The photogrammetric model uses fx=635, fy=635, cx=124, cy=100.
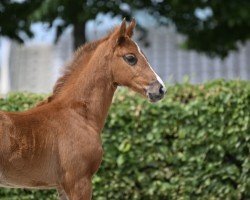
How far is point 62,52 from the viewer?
15391 millimetres

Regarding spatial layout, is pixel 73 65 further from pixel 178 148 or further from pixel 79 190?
pixel 178 148

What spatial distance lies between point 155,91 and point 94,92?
20.8 inches

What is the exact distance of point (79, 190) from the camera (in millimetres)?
4633

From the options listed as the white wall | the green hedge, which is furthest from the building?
the green hedge

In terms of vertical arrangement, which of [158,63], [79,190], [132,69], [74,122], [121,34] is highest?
[121,34]

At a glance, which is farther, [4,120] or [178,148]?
[178,148]

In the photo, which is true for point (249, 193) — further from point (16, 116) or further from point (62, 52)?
point (62, 52)

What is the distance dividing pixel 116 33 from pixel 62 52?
10.5 meters

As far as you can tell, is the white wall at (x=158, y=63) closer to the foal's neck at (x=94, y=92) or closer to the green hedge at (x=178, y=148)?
the green hedge at (x=178, y=148)

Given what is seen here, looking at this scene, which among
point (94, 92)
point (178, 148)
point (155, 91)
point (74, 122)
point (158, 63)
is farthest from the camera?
point (158, 63)

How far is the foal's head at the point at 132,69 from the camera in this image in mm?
4801

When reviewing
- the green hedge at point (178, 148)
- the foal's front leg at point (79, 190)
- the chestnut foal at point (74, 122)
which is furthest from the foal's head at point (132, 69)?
the green hedge at point (178, 148)

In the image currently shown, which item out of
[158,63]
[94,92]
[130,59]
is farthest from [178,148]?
[158,63]

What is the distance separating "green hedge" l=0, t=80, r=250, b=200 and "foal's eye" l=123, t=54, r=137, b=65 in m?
2.08
